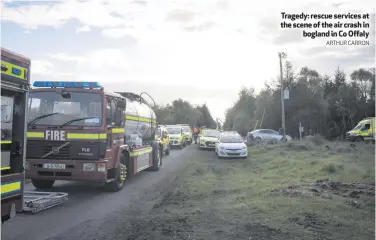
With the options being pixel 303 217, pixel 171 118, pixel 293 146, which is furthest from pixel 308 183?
pixel 171 118

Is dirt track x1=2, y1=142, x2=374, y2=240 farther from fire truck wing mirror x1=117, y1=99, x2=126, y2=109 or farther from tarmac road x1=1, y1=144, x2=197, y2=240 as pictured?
fire truck wing mirror x1=117, y1=99, x2=126, y2=109

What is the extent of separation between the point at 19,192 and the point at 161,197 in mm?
4750

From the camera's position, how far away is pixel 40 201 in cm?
743

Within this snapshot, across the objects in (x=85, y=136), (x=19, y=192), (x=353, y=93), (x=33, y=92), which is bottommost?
(x=19, y=192)

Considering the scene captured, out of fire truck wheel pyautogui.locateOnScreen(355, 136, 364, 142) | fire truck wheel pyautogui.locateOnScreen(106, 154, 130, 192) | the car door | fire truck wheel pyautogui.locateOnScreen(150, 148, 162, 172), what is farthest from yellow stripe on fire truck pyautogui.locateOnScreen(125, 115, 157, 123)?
fire truck wheel pyautogui.locateOnScreen(355, 136, 364, 142)

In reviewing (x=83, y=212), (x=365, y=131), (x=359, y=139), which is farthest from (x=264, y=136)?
(x=83, y=212)

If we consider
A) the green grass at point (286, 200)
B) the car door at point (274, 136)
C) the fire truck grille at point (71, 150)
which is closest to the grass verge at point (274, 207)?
the green grass at point (286, 200)

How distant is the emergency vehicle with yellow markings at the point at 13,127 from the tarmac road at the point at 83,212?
1.20 m

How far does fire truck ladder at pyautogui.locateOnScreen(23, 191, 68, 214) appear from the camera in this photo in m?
7.23

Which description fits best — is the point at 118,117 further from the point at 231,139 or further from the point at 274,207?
the point at 231,139

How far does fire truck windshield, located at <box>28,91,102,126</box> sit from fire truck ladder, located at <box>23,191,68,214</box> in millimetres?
Answer: 1834

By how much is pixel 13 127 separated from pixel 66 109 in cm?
433

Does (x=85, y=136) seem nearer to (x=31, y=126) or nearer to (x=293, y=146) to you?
(x=31, y=126)

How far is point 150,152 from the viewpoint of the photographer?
46.6 feet
